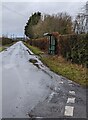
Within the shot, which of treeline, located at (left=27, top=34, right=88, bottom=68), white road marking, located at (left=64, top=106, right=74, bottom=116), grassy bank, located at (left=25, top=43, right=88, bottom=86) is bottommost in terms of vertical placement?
grassy bank, located at (left=25, top=43, right=88, bottom=86)

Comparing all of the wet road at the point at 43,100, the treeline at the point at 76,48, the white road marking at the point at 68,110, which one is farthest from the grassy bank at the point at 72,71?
the white road marking at the point at 68,110

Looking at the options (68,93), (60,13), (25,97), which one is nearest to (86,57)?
(68,93)

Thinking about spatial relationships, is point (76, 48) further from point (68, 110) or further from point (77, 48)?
point (68, 110)

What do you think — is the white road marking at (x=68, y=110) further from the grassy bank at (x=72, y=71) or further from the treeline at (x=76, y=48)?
the treeline at (x=76, y=48)

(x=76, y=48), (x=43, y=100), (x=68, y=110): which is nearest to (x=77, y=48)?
(x=76, y=48)

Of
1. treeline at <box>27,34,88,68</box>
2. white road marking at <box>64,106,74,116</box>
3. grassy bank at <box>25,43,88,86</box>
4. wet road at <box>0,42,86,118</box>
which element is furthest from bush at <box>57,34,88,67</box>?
white road marking at <box>64,106,74,116</box>

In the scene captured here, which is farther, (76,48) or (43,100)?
(76,48)

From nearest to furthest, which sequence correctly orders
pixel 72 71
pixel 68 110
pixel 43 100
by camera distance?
1. pixel 68 110
2. pixel 43 100
3. pixel 72 71

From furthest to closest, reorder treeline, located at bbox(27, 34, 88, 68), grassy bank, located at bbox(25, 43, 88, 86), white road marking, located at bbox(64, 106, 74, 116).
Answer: treeline, located at bbox(27, 34, 88, 68)
grassy bank, located at bbox(25, 43, 88, 86)
white road marking, located at bbox(64, 106, 74, 116)

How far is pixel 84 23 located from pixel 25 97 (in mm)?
38579

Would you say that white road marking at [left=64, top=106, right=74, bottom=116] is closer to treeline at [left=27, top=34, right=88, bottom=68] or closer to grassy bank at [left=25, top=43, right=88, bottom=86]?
grassy bank at [left=25, top=43, right=88, bottom=86]

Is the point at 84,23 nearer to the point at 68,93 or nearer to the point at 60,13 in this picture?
the point at 60,13

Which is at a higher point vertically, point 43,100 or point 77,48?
point 77,48

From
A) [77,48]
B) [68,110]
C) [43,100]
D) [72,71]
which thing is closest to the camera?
[68,110]
